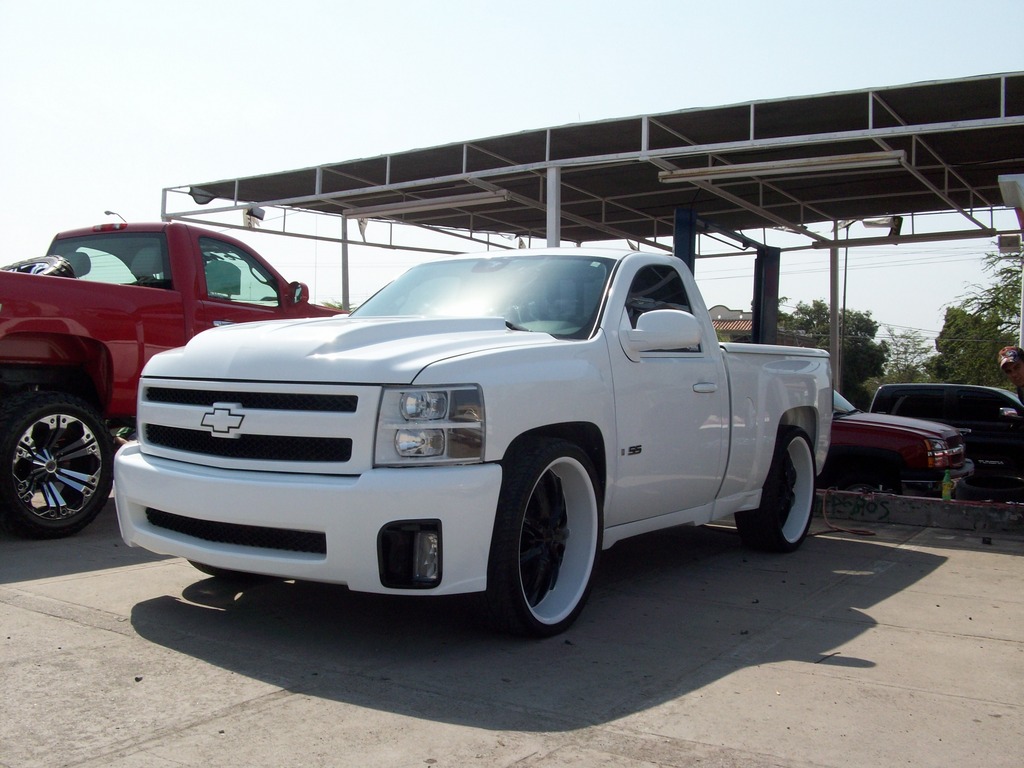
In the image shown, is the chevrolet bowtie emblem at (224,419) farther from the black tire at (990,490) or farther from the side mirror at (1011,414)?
the side mirror at (1011,414)

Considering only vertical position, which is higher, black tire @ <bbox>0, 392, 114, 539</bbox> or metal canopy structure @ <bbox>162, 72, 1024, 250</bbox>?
metal canopy structure @ <bbox>162, 72, 1024, 250</bbox>

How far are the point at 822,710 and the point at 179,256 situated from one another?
5.71 meters

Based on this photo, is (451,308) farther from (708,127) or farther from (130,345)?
(708,127)

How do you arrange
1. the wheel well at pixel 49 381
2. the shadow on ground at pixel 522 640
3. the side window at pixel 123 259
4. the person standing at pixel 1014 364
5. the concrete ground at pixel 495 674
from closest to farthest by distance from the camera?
the concrete ground at pixel 495 674 < the shadow on ground at pixel 522 640 < the wheel well at pixel 49 381 < the side window at pixel 123 259 < the person standing at pixel 1014 364

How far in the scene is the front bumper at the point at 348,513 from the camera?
386 centimetres

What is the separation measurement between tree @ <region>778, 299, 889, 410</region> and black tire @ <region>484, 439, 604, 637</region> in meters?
55.8

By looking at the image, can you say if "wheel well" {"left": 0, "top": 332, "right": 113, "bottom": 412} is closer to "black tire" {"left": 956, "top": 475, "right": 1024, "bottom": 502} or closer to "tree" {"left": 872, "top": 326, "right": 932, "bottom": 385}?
"black tire" {"left": 956, "top": 475, "right": 1024, "bottom": 502}

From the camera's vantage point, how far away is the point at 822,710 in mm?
3654

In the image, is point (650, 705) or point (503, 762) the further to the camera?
point (650, 705)

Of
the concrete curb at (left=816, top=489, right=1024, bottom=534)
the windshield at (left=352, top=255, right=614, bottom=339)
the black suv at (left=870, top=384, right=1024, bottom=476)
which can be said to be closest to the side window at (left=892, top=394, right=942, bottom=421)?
the black suv at (left=870, top=384, right=1024, bottom=476)

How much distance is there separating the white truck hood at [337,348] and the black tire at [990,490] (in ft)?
19.9

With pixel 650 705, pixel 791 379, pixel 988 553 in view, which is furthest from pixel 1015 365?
pixel 650 705

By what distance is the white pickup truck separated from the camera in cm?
395

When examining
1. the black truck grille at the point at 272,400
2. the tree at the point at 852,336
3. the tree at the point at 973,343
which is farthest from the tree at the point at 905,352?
the black truck grille at the point at 272,400
